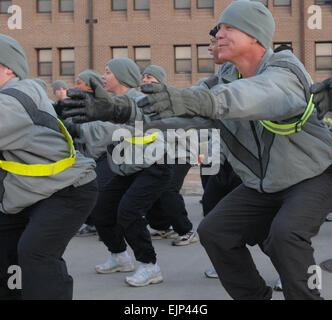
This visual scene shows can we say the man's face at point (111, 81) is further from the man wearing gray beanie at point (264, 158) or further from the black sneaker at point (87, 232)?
the black sneaker at point (87, 232)

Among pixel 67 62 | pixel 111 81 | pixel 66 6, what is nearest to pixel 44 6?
pixel 66 6

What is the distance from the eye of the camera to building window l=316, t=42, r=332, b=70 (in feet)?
89.5

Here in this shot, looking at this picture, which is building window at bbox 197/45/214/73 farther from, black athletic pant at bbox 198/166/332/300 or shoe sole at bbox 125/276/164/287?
black athletic pant at bbox 198/166/332/300

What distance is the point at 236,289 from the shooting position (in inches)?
134

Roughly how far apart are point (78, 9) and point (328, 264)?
25229 millimetres

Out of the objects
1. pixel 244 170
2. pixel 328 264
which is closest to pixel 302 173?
pixel 244 170

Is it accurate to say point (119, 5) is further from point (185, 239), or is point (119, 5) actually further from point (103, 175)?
point (103, 175)

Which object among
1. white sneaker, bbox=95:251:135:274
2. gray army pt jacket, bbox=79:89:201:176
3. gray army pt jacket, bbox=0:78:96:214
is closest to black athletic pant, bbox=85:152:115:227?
gray army pt jacket, bbox=79:89:201:176

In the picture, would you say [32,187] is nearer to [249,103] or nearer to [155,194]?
[249,103]

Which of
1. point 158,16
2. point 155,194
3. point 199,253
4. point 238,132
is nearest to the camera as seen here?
point 238,132

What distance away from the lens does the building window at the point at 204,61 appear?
1100 inches

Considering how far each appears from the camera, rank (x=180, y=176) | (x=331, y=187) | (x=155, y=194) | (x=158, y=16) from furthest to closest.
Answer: (x=158, y=16) → (x=180, y=176) → (x=155, y=194) → (x=331, y=187)

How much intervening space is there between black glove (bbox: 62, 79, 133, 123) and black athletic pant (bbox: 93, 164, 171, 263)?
8.74 feet

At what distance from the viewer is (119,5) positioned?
28.8 metres
